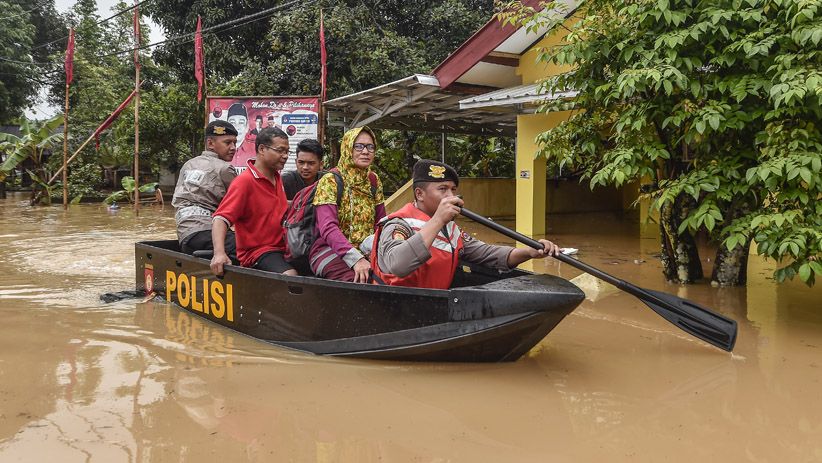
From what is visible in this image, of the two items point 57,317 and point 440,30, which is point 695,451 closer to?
point 57,317

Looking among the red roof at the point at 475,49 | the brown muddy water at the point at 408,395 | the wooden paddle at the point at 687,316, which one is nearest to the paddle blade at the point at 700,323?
the wooden paddle at the point at 687,316

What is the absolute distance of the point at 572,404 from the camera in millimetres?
3467

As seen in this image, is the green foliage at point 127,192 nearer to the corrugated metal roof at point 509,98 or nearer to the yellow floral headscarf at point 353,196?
the corrugated metal roof at point 509,98

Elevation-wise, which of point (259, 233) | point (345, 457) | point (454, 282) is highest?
point (259, 233)

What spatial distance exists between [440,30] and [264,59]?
522 centimetres

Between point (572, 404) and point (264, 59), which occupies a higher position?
point (264, 59)

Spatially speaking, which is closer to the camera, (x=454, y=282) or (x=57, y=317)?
(x=454, y=282)

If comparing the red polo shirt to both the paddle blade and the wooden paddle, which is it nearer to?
the wooden paddle

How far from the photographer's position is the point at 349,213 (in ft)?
14.9

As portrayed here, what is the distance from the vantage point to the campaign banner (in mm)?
10828

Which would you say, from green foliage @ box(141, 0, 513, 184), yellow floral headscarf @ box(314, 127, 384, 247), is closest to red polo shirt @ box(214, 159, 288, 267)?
yellow floral headscarf @ box(314, 127, 384, 247)

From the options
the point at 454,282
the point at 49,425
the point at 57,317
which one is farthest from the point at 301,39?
the point at 49,425

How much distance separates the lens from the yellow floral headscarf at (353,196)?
442 centimetres

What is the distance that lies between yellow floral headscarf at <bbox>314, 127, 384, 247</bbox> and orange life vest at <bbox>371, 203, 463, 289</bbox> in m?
0.51
